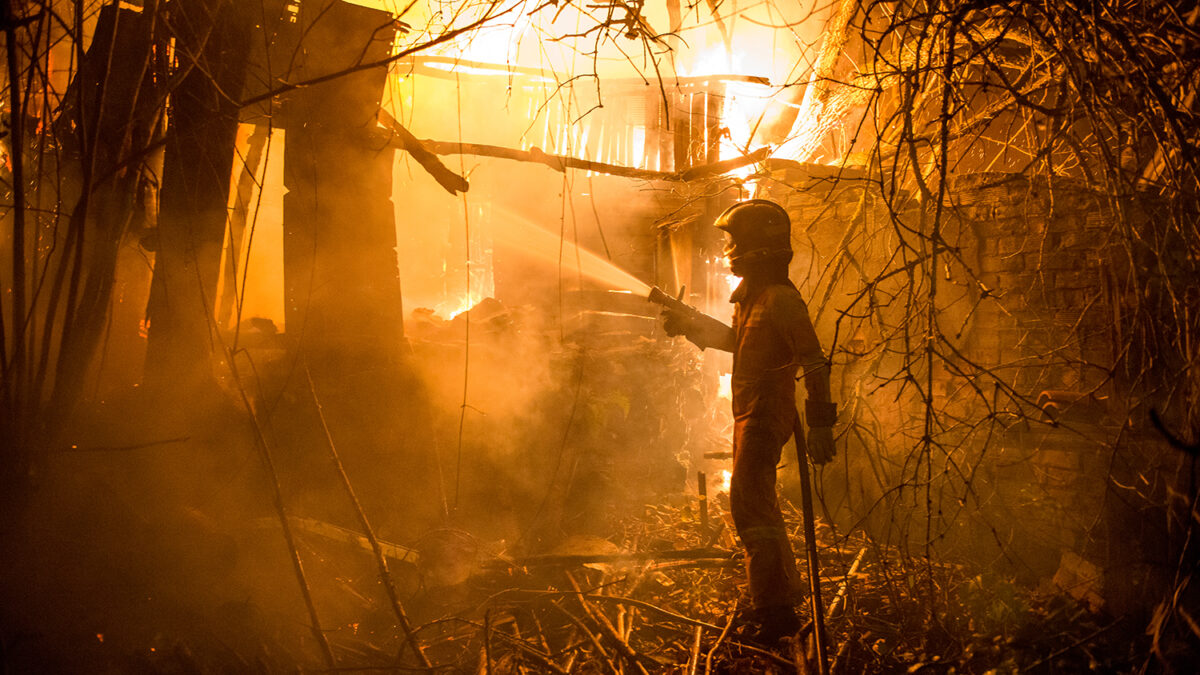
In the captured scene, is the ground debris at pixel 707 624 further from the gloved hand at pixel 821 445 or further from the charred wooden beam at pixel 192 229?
the charred wooden beam at pixel 192 229

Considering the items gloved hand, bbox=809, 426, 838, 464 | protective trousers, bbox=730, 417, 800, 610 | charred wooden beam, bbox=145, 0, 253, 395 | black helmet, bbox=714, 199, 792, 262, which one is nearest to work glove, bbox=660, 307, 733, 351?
black helmet, bbox=714, 199, 792, 262

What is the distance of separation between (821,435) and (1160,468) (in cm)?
224

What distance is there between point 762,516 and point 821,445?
0.71 metres

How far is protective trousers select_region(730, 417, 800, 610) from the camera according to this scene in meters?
4.23

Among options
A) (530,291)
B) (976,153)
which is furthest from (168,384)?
(530,291)

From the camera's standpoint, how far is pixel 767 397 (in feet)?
14.6

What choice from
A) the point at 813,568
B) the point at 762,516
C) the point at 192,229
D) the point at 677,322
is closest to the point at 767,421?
the point at 762,516

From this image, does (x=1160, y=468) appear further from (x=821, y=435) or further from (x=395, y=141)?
(x=395, y=141)

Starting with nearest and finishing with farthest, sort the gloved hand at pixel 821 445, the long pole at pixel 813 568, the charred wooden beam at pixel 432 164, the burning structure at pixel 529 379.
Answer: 1. the burning structure at pixel 529 379
2. the long pole at pixel 813 568
3. the gloved hand at pixel 821 445
4. the charred wooden beam at pixel 432 164

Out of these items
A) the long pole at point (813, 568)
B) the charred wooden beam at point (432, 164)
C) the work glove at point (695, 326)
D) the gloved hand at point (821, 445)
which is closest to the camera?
the long pole at point (813, 568)

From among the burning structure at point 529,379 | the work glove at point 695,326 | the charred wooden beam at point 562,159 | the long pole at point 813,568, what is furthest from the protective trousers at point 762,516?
the charred wooden beam at point 562,159

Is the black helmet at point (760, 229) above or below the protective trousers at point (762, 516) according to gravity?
above

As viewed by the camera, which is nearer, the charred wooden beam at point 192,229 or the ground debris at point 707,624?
the ground debris at point 707,624

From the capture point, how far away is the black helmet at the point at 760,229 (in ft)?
15.6
